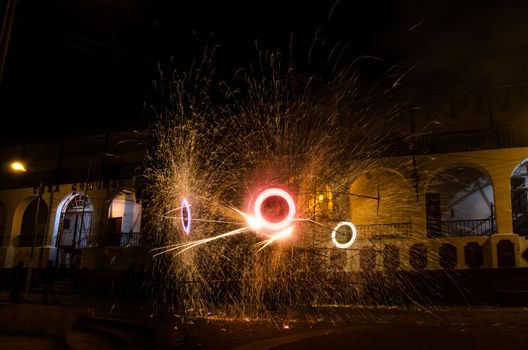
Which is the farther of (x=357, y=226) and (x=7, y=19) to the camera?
(x=357, y=226)

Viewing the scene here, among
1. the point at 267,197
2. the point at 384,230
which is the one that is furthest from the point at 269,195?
the point at 384,230

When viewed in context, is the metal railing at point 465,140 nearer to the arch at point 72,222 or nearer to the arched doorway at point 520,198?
the arched doorway at point 520,198

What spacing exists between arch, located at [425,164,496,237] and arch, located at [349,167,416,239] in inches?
28.4

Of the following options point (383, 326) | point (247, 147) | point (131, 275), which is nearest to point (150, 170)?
point (131, 275)

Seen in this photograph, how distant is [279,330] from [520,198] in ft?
34.9

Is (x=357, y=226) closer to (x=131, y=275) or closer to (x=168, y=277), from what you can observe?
(x=168, y=277)

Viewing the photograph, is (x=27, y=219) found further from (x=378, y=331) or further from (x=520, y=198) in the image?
(x=520, y=198)

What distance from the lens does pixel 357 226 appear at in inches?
694

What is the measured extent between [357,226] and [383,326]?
7586 mm

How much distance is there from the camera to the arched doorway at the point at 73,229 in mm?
23641

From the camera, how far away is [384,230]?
17.4 meters

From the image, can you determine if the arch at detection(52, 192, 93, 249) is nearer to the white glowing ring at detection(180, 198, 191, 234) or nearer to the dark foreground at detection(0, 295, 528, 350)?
the white glowing ring at detection(180, 198, 191, 234)

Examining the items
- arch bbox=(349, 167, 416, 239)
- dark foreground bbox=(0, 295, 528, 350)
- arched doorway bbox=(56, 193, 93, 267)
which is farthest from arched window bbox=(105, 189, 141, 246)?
arch bbox=(349, 167, 416, 239)

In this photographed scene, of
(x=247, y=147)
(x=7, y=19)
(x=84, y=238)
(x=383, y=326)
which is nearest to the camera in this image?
(x=7, y=19)
